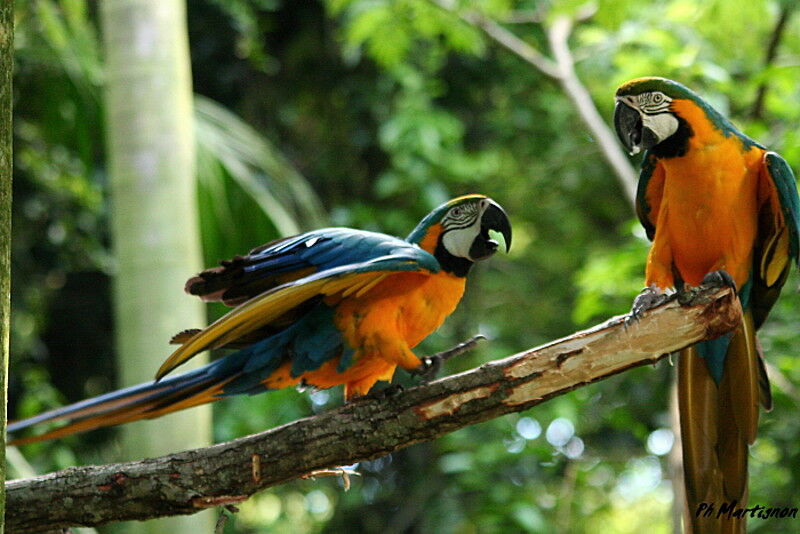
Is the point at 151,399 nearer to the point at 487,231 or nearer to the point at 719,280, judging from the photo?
the point at 487,231

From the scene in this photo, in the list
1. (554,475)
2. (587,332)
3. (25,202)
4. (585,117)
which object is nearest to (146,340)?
(587,332)

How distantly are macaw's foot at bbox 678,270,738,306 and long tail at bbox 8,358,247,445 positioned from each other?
103 cm

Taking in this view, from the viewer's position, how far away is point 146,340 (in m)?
2.77

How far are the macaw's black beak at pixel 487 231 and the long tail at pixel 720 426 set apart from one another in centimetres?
57

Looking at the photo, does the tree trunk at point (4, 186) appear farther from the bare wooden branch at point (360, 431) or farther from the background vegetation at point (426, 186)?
the background vegetation at point (426, 186)

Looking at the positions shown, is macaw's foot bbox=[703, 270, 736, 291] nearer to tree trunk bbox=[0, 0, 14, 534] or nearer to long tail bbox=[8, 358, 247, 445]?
long tail bbox=[8, 358, 247, 445]

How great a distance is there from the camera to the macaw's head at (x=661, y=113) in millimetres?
2027

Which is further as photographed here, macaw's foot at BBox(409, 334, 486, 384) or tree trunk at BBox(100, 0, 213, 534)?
tree trunk at BBox(100, 0, 213, 534)

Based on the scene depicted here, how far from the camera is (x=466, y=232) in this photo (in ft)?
6.74

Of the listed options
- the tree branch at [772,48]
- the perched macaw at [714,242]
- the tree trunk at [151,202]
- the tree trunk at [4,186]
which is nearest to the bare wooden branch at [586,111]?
the tree branch at [772,48]

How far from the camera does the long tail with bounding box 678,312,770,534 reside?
6.79ft

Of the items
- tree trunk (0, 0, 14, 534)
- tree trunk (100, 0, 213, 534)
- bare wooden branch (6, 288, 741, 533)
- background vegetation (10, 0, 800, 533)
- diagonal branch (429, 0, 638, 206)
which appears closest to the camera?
→ tree trunk (0, 0, 14, 534)

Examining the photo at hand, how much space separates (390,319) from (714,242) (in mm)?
778

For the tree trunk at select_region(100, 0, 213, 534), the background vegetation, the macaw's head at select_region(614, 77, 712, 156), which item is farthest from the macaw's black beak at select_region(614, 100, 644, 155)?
the tree trunk at select_region(100, 0, 213, 534)
